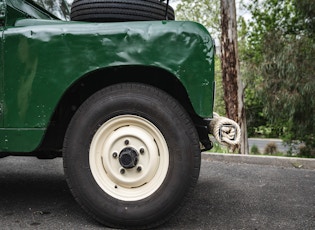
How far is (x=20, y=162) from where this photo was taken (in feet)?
17.3

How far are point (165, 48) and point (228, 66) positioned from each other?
5.57 meters

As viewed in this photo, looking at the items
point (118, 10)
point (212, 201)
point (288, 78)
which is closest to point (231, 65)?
point (288, 78)

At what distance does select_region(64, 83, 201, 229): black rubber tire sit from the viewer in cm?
241

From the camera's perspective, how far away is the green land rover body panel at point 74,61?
248 centimetres

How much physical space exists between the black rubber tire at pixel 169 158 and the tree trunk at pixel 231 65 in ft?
18.3

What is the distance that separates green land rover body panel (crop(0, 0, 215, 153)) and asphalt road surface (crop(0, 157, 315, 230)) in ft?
1.86

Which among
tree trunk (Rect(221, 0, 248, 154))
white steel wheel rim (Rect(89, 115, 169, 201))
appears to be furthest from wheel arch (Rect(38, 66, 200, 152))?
tree trunk (Rect(221, 0, 248, 154))

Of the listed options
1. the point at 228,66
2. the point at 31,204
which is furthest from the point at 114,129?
the point at 228,66

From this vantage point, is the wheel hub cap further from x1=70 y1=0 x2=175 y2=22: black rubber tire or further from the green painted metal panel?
x1=70 y1=0 x2=175 y2=22: black rubber tire

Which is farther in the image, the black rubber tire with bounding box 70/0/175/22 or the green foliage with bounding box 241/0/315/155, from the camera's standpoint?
the green foliage with bounding box 241/0/315/155

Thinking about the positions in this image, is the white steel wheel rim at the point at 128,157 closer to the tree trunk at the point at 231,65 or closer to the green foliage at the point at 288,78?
the tree trunk at the point at 231,65

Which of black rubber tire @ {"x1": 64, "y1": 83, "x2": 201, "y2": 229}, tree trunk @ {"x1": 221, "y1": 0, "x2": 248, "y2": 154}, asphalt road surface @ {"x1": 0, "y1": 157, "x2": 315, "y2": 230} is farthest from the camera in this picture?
tree trunk @ {"x1": 221, "y1": 0, "x2": 248, "y2": 154}

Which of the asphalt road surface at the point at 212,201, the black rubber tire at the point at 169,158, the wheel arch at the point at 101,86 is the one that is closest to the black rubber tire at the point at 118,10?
the wheel arch at the point at 101,86

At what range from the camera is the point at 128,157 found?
8.05ft
